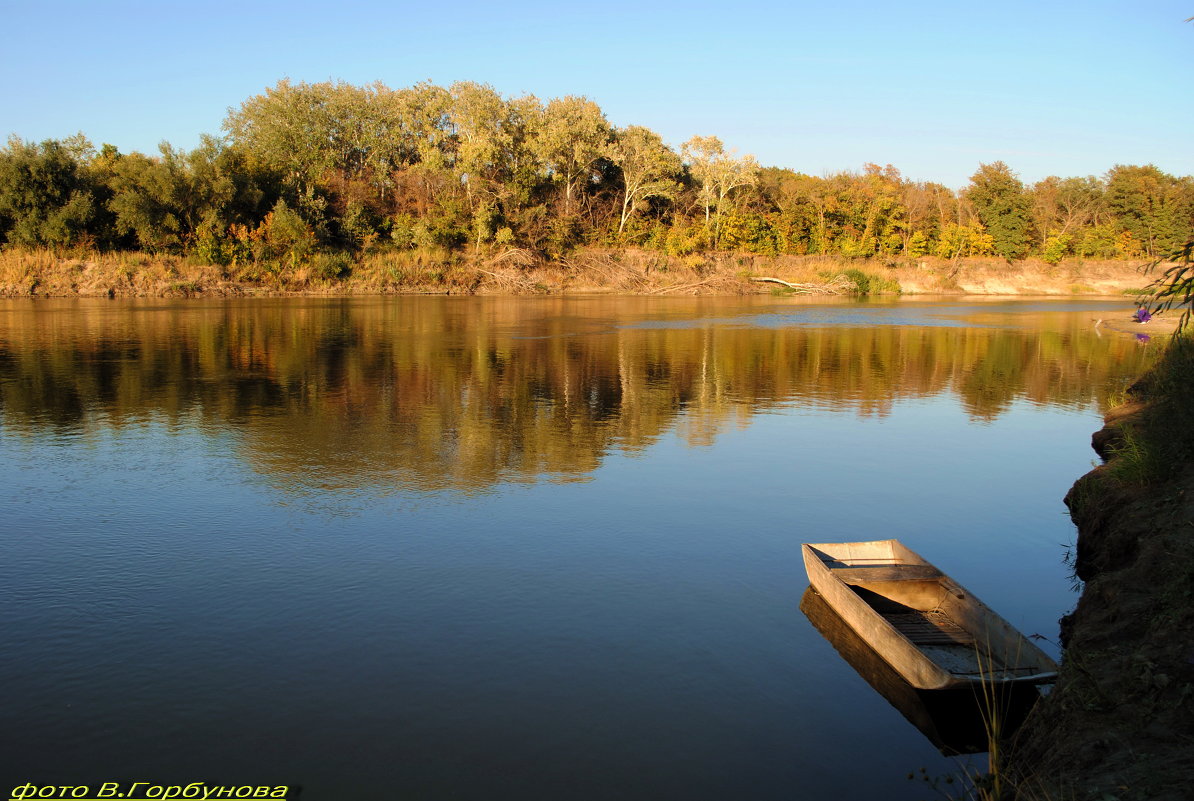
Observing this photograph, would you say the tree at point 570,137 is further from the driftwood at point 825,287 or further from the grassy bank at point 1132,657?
the grassy bank at point 1132,657

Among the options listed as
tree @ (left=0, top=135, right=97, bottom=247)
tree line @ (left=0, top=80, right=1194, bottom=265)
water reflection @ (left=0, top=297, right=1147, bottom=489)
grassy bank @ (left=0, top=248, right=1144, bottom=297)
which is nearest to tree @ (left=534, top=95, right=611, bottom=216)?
tree line @ (left=0, top=80, right=1194, bottom=265)

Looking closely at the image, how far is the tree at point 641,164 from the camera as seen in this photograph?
223 feet

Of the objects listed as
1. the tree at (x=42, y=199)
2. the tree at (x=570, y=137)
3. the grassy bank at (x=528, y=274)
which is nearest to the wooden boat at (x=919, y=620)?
the grassy bank at (x=528, y=274)

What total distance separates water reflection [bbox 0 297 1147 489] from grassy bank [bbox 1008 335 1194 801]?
702 centimetres

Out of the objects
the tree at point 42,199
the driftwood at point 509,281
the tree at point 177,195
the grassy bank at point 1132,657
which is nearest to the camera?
the grassy bank at point 1132,657

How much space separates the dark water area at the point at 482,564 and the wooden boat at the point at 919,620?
0.46 meters

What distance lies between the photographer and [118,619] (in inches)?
301

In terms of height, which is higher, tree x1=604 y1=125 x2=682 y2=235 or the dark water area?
tree x1=604 y1=125 x2=682 y2=235

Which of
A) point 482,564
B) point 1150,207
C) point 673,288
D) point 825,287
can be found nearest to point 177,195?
point 673,288

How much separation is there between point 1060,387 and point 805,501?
14429 mm

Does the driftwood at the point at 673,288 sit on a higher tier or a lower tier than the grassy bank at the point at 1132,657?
higher

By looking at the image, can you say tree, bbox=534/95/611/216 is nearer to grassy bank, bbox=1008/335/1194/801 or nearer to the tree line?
the tree line

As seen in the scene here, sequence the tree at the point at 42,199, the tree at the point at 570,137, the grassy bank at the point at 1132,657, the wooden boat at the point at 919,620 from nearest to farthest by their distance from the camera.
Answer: the grassy bank at the point at 1132,657 < the wooden boat at the point at 919,620 < the tree at the point at 42,199 < the tree at the point at 570,137

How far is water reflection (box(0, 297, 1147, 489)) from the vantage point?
581 inches
